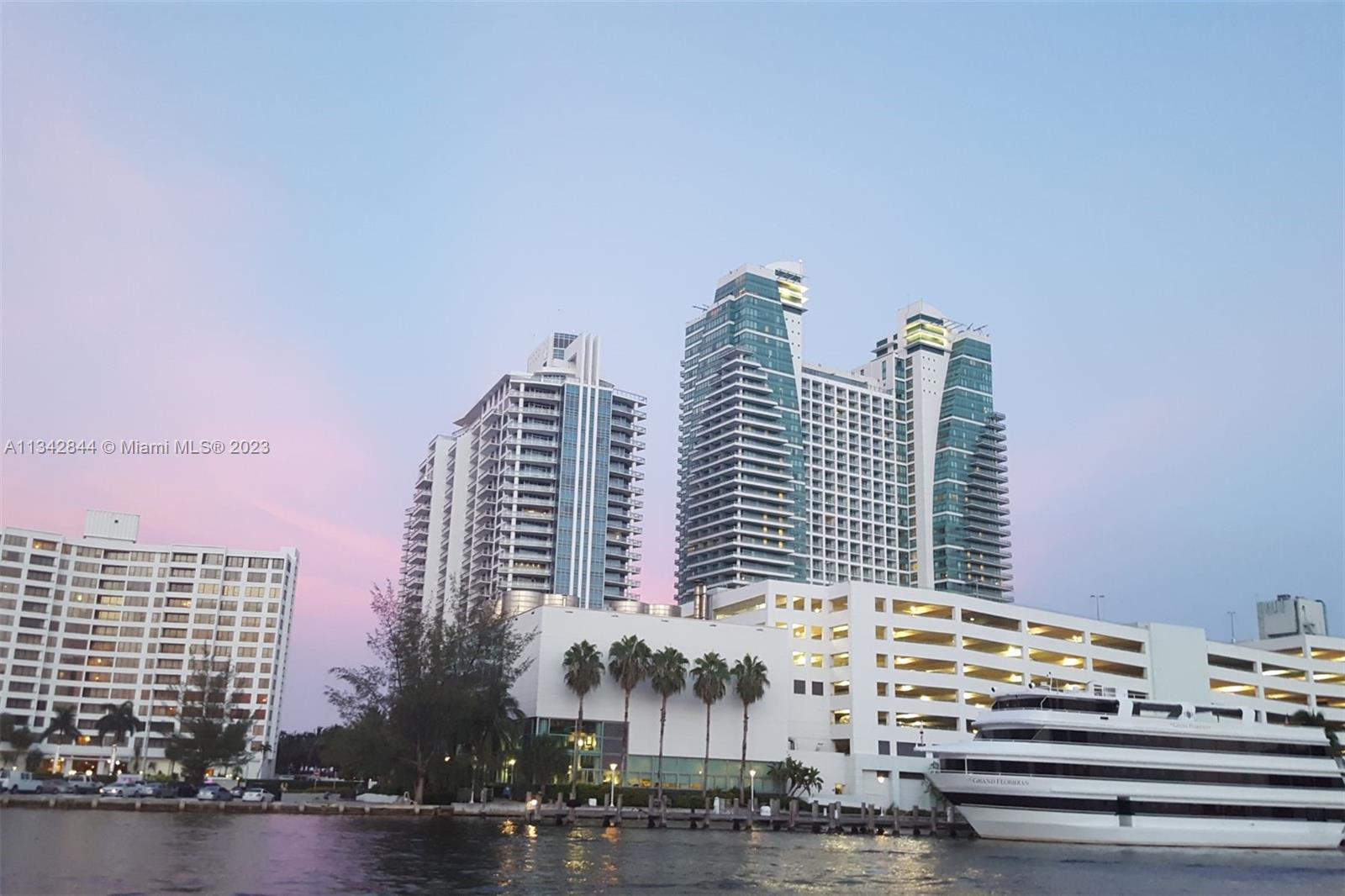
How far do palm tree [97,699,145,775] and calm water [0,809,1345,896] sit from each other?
96.2m

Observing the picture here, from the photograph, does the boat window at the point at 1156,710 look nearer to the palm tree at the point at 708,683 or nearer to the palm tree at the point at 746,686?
the palm tree at the point at 746,686

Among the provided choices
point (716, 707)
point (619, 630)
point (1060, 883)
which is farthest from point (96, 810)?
point (1060, 883)

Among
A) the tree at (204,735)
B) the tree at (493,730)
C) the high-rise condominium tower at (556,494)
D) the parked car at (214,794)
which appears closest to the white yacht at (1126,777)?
the tree at (493,730)

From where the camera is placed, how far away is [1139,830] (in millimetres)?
86312

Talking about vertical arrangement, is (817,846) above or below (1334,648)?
below

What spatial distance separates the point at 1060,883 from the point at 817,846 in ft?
72.3

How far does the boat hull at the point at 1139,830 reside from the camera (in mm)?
85312

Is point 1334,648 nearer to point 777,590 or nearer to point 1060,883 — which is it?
point 777,590

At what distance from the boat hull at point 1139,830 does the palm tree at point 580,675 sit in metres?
32.5

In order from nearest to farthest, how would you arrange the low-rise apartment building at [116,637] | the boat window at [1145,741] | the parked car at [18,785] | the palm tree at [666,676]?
1. the boat window at [1145,741]
2. the parked car at [18,785]
3. the palm tree at [666,676]
4. the low-rise apartment building at [116,637]

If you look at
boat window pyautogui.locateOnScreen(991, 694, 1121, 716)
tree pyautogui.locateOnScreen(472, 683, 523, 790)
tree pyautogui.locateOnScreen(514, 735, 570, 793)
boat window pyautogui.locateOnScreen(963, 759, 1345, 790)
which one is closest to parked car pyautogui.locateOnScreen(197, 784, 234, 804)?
tree pyautogui.locateOnScreen(472, 683, 523, 790)

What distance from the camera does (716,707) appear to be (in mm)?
112125

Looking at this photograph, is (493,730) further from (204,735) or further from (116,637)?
(116,637)

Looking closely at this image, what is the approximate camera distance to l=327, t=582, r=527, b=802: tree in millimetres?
91875
